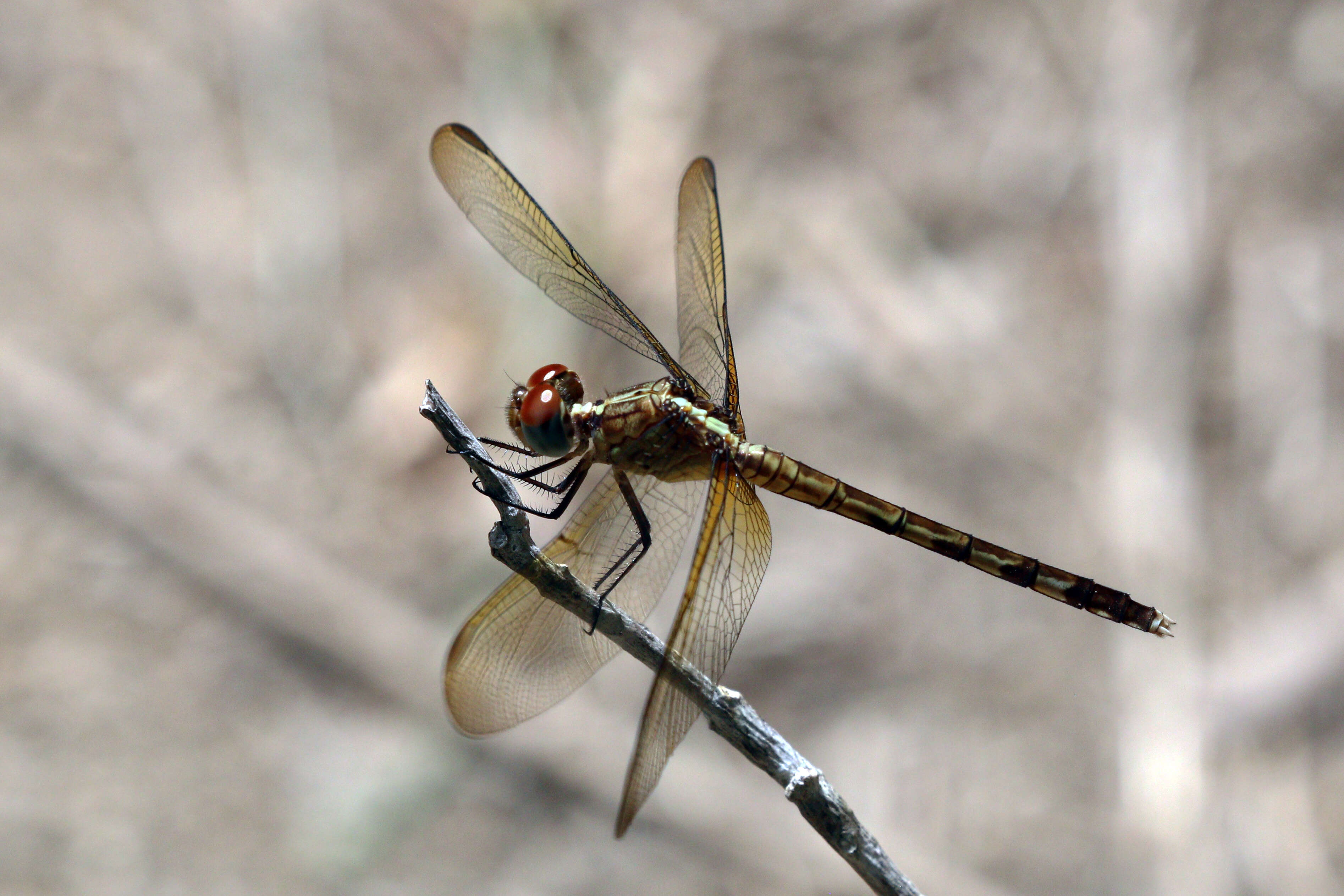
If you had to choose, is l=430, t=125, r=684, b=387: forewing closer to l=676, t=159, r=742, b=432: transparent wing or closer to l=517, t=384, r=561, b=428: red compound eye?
l=676, t=159, r=742, b=432: transparent wing

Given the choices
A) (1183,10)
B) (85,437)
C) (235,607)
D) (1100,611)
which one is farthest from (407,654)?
(1183,10)

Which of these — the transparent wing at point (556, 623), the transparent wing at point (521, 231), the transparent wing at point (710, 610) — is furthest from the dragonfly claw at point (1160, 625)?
the transparent wing at point (521, 231)

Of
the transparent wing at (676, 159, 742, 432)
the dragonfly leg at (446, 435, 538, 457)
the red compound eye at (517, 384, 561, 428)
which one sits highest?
the transparent wing at (676, 159, 742, 432)

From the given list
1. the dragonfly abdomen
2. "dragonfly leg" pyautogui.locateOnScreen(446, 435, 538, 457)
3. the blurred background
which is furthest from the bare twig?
the blurred background

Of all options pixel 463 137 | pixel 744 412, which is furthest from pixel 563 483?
pixel 744 412

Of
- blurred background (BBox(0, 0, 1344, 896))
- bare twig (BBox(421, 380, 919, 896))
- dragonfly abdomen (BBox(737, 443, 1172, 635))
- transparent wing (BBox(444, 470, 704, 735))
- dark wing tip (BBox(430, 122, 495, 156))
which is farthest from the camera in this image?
blurred background (BBox(0, 0, 1344, 896))

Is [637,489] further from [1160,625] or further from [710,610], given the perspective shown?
[1160,625]
